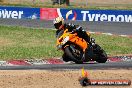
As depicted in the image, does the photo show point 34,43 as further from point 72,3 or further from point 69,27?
point 72,3

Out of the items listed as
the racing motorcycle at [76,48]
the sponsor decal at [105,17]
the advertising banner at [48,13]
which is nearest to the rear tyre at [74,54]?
the racing motorcycle at [76,48]

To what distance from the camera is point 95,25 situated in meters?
33.5

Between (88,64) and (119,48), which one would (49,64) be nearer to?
(88,64)

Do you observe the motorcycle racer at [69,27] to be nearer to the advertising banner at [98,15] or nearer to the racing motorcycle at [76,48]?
the racing motorcycle at [76,48]

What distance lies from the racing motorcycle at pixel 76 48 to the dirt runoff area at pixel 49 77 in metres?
0.67

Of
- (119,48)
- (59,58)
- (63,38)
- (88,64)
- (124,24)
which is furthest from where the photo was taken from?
(124,24)

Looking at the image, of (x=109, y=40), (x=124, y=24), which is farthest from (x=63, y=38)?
(x=124, y=24)

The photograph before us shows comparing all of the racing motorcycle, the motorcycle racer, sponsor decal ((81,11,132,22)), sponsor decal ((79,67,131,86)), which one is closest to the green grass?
the racing motorcycle

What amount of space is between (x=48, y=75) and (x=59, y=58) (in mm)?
4829

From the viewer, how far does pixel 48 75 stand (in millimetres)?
13680

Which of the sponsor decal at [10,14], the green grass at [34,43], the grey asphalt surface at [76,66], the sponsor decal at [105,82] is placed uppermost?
the sponsor decal at [105,82]

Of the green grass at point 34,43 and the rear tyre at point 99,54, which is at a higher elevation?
the rear tyre at point 99,54

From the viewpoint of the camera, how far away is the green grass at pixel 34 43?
19.9m

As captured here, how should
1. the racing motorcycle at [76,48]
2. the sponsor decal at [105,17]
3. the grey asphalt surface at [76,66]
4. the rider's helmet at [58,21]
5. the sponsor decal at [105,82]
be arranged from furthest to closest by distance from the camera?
the sponsor decal at [105,17]
the grey asphalt surface at [76,66]
the racing motorcycle at [76,48]
the rider's helmet at [58,21]
the sponsor decal at [105,82]
